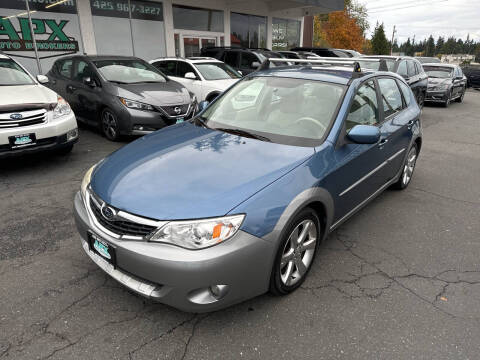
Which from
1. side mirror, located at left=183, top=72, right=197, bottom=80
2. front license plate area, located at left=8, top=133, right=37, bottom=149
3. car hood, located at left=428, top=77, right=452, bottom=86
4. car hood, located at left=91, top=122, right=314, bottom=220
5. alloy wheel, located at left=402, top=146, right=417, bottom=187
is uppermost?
side mirror, located at left=183, top=72, right=197, bottom=80

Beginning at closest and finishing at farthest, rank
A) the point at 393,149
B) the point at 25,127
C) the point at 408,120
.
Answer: the point at 393,149
the point at 408,120
the point at 25,127

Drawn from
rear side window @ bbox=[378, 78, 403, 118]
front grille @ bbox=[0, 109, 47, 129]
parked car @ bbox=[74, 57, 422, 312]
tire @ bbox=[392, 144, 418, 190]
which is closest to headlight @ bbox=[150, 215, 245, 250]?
parked car @ bbox=[74, 57, 422, 312]

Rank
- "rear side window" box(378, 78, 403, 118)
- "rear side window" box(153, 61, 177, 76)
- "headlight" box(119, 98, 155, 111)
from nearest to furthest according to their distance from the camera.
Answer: "rear side window" box(378, 78, 403, 118) → "headlight" box(119, 98, 155, 111) → "rear side window" box(153, 61, 177, 76)

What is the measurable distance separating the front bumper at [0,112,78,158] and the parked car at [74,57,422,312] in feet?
8.03

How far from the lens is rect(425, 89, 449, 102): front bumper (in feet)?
41.8

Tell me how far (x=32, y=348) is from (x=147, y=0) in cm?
1399

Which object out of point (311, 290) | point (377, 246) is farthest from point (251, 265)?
point (377, 246)

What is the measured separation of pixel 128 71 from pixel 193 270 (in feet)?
20.6

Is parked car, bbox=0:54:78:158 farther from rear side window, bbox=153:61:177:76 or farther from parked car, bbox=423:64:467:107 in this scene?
parked car, bbox=423:64:467:107

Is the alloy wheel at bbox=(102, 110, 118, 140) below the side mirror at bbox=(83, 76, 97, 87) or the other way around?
below

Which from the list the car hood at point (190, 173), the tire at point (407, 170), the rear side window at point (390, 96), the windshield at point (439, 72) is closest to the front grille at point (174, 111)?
the car hood at point (190, 173)

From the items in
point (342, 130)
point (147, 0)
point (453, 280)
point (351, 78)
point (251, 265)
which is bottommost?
point (453, 280)

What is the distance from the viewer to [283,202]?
235 centimetres

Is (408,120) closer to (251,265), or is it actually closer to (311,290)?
(311,290)
